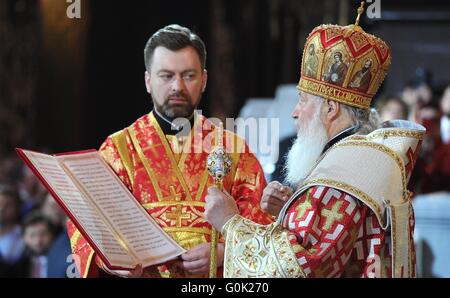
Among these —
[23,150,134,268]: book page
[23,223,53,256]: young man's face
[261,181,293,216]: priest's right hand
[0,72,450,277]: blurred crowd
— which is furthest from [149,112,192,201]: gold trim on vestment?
[23,223,53,256]: young man's face

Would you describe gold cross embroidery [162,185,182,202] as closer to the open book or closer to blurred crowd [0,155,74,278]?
the open book

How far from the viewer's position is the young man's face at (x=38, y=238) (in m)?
7.55

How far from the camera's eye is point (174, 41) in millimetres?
4938

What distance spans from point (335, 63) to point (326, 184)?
0.47 metres

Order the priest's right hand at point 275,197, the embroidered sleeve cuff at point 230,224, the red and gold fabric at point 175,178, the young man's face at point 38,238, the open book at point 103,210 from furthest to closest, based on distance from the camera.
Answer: the young man's face at point 38,238
the red and gold fabric at point 175,178
the open book at point 103,210
the priest's right hand at point 275,197
the embroidered sleeve cuff at point 230,224

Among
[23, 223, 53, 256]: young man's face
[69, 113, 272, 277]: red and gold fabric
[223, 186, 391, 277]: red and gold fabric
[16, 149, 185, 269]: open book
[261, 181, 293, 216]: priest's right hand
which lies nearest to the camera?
[223, 186, 391, 277]: red and gold fabric

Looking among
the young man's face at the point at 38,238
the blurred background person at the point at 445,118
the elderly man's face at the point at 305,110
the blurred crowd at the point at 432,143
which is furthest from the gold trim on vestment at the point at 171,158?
the blurred background person at the point at 445,118

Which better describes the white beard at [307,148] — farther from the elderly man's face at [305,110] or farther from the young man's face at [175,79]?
the young man's face at [175,79]

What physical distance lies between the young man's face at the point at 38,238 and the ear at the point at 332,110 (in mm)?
3402

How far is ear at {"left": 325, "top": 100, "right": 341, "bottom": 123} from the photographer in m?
4.48

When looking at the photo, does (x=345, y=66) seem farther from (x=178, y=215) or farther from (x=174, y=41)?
(x=178, y=215)

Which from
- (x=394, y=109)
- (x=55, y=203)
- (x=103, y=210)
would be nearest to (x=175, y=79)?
(x=103, y=210)

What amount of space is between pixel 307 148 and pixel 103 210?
81 cm
